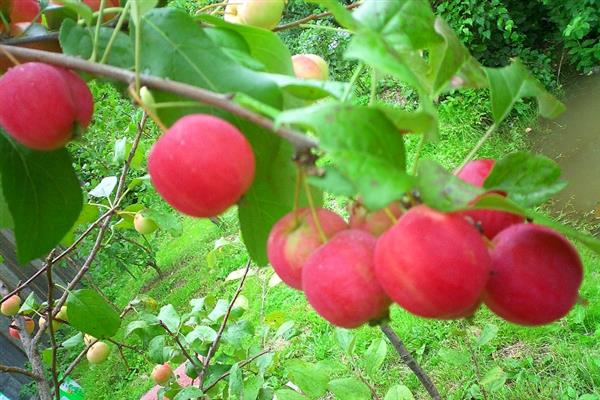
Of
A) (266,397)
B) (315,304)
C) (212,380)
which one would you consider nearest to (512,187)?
(315,304)

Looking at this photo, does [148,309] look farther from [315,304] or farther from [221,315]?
[315,304]

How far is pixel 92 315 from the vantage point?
112 cm

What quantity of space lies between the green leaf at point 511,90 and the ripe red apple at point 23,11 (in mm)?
492

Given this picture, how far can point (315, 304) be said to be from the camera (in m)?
0.41

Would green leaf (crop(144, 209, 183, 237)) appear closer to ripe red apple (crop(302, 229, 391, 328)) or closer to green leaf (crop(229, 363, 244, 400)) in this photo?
green leaf (crop(229, 363, 244, 400))

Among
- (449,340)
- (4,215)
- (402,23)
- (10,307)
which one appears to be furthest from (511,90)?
(449,340)

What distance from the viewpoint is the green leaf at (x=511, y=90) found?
1.66 ft

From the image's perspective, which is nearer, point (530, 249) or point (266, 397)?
point (530, 249)

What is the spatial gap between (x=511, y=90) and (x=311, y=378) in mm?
787

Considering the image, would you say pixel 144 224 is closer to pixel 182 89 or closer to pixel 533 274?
pixel 182 89

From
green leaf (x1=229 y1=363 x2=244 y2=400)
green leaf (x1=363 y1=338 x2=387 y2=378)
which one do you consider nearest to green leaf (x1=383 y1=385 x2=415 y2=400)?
green leaf (x1=363 y1=338 x2=387 y2=378)

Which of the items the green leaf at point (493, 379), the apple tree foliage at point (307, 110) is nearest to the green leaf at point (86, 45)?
the apple tree foliage at point (307, 110)

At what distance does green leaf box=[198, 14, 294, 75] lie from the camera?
622 mm

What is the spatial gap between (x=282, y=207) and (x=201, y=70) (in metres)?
0.14
